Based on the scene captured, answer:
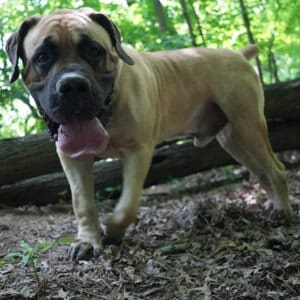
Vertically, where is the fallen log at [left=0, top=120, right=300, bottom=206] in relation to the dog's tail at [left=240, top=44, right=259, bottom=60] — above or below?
below

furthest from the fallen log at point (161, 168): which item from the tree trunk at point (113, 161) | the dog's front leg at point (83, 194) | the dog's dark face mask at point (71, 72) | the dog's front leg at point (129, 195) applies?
the dog's dark face mask at point (71, 72)

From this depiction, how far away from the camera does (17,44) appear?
9.68ft

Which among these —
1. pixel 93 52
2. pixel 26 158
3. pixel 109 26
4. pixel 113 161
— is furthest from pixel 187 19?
pixel 93 52

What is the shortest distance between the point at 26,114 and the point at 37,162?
226cm

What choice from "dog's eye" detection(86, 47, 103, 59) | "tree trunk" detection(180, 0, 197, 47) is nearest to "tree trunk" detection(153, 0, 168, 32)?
"tree trunk" detection(180, 0, 197, 47)

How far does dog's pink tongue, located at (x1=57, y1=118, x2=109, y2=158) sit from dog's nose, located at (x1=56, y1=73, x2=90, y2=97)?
0.23 meters

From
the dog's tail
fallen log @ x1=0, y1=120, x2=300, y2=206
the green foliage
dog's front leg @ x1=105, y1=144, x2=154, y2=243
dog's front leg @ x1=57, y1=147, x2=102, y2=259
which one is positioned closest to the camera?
dog's front leg @ x1=105, y1=144, x2=154, y2=243

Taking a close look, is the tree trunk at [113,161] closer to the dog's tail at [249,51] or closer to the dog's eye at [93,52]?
the dog's tail at [249,51]

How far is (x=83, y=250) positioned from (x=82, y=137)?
28.3 inches

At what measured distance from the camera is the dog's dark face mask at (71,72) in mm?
2641

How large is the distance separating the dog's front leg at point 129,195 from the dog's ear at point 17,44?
87cm

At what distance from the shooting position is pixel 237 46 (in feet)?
20.7

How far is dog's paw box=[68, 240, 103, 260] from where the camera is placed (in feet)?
9.86

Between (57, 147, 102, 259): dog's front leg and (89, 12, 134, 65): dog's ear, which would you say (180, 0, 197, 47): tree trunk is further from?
(57, 147, 102, 259): dog's front leg
